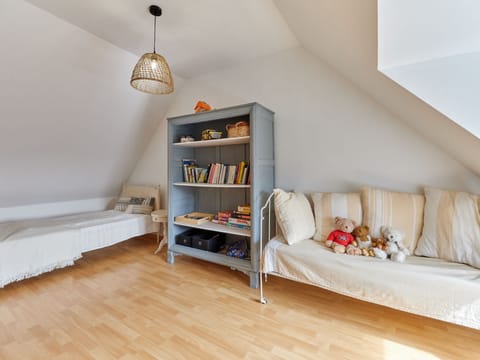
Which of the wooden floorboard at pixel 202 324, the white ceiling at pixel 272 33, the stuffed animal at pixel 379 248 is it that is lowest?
the wooden floorboard at pixel 202 324

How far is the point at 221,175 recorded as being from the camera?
7.70 ft

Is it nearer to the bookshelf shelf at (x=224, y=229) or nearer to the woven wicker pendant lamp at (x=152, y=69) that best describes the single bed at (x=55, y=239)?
the bookshelf shelf at (x=224, y=229)

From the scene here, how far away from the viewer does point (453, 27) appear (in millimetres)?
1028

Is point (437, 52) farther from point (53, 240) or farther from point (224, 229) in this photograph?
point (53, 240)

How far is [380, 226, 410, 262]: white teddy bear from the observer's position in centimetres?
156

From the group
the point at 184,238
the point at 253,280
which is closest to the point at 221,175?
the point at 184,238

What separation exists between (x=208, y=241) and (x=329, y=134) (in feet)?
5.61

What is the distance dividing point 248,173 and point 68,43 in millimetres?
2030

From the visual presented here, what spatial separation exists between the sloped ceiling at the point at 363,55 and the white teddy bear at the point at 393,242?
2.29ft

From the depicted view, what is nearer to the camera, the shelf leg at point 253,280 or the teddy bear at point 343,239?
the teddy bear at point 343,239

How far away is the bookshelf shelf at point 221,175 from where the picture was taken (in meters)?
2.00

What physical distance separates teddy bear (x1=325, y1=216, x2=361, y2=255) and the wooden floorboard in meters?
0.51

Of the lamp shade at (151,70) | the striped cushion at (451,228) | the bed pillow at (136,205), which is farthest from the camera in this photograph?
the bed pillow at (136,205)

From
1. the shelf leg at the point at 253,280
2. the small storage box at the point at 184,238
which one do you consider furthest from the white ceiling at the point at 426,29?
the small storage box at the point at 184,238
